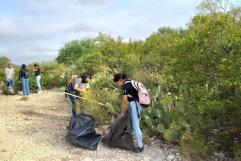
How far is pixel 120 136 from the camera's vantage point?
10789mm

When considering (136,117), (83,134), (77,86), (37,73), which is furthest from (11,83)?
(136,117)

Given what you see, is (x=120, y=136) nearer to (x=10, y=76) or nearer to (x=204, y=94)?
(x=204, y=94)

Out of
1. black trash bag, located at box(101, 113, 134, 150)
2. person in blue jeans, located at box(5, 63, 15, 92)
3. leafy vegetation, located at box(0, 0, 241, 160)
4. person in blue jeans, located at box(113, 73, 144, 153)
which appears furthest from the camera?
person in blue jeans, located at box(5, 63, 15, 92)

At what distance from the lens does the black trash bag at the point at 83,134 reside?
1072 cm

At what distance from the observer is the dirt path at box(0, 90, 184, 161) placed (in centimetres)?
1023

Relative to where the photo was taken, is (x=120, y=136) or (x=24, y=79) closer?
(x=120, y=136)

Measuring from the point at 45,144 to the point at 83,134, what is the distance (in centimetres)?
95

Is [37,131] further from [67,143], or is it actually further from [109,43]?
[109,43]

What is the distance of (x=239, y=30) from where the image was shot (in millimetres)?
9602

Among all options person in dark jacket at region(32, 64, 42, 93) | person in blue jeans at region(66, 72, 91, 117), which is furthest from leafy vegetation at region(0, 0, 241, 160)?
person in dark jacket at region(32, 64, 42, 93)

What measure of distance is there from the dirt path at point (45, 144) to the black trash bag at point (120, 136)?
14 centimetres

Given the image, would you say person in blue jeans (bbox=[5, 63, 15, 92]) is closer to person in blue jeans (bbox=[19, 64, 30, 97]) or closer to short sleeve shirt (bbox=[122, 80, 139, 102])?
person in blue jeans (bbox=[19, 64, 30, 97])

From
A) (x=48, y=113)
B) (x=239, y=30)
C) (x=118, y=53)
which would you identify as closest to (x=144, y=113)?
(x=239, y=30)

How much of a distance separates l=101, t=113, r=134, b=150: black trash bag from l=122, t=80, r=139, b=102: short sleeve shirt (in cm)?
52
